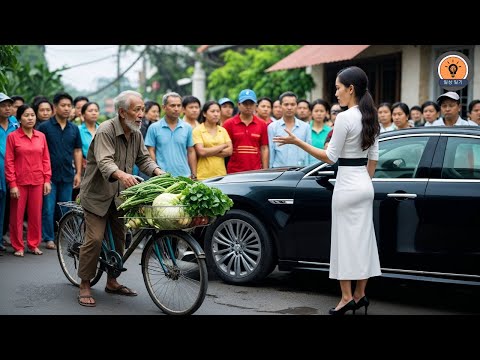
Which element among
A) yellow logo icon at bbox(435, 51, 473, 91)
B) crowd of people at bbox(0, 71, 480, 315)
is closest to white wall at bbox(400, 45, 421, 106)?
crowd of people at bbox(0, 71, 480, 315)

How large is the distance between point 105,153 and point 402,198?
277 centimetres

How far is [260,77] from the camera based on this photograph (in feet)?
80.1

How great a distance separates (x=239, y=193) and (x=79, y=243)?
5.73ft

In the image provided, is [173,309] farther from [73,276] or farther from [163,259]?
[73,276]

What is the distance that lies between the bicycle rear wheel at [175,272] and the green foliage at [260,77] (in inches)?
588

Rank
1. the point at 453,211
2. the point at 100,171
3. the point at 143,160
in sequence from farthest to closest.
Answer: the point at 143,160, the point at 100,171, the point at 453,211

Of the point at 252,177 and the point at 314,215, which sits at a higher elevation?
the point at 252,177

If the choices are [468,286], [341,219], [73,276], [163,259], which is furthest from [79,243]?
[468,286]

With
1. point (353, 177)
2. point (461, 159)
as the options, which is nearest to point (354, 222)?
point (353, 177)

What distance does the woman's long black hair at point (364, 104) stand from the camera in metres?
6.56

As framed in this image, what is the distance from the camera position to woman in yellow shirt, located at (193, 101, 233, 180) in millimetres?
10305

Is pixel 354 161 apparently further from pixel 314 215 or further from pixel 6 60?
pixel 6 60

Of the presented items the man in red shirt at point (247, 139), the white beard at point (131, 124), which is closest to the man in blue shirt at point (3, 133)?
the man in red shirt at point (247, 139)

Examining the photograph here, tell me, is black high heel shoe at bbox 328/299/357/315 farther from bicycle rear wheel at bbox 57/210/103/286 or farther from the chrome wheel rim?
bicycle rear wheel at bbox 57/210/103/286
